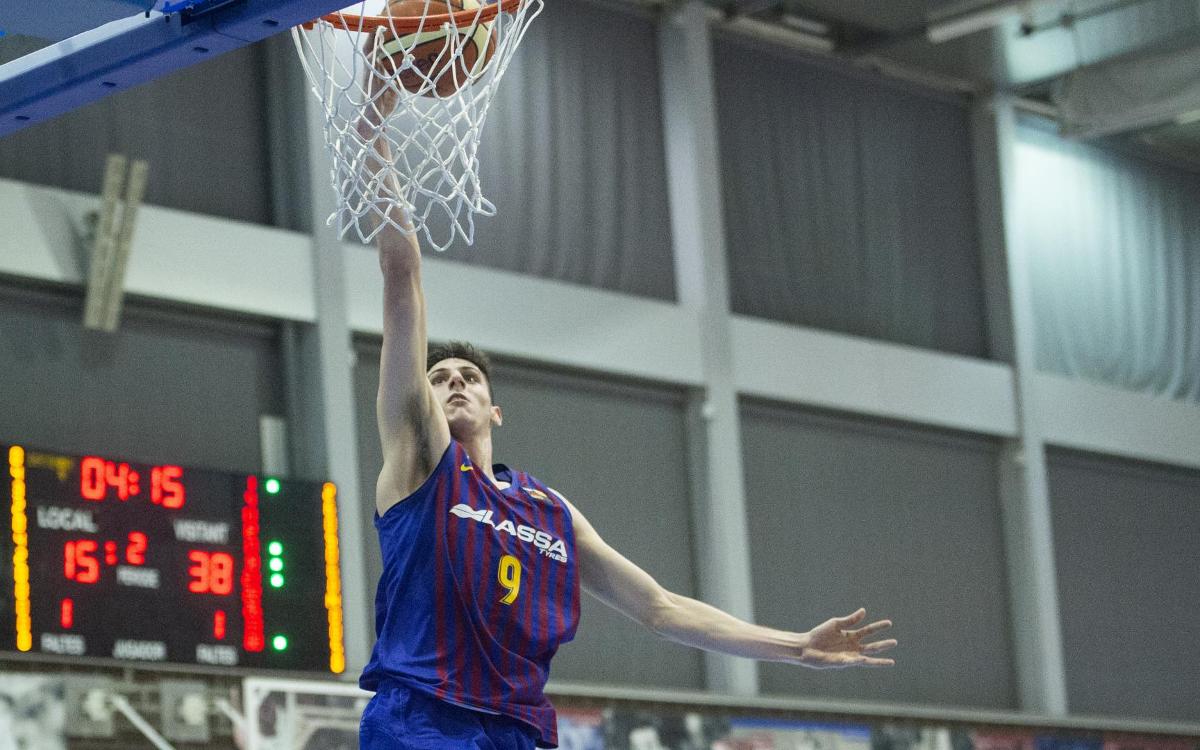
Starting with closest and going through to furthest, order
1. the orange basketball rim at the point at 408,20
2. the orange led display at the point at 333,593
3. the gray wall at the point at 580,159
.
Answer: the orange basketball rim at the point at 408,20 → the orange led display at the point at 333,593 → the gray wall at the point at 580,159

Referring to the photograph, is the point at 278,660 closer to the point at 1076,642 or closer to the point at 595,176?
the point at 595,176

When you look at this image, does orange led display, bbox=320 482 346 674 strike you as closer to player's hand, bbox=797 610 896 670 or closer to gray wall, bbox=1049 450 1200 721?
player's hand, bbox=797 610 896 670

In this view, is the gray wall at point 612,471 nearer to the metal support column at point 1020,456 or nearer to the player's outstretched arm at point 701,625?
the metal support column at point 1020,456

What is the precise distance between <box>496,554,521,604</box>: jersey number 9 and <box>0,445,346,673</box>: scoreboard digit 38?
210 inches

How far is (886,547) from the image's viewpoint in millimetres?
15164

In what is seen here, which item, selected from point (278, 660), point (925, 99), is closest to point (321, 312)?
point (278, 660)

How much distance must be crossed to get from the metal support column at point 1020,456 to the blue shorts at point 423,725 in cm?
1143

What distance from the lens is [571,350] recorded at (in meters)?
13.4

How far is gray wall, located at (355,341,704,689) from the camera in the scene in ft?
43.4

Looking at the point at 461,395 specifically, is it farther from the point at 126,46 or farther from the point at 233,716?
the point at 233,716

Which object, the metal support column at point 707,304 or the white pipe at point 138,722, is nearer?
the white pipe at point 138,722

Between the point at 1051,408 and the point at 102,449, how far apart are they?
325 inches

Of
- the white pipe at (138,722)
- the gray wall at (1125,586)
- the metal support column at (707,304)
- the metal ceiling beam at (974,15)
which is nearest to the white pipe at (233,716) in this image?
the white pipe at (138,722)

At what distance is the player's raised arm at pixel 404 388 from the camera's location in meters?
4.87
